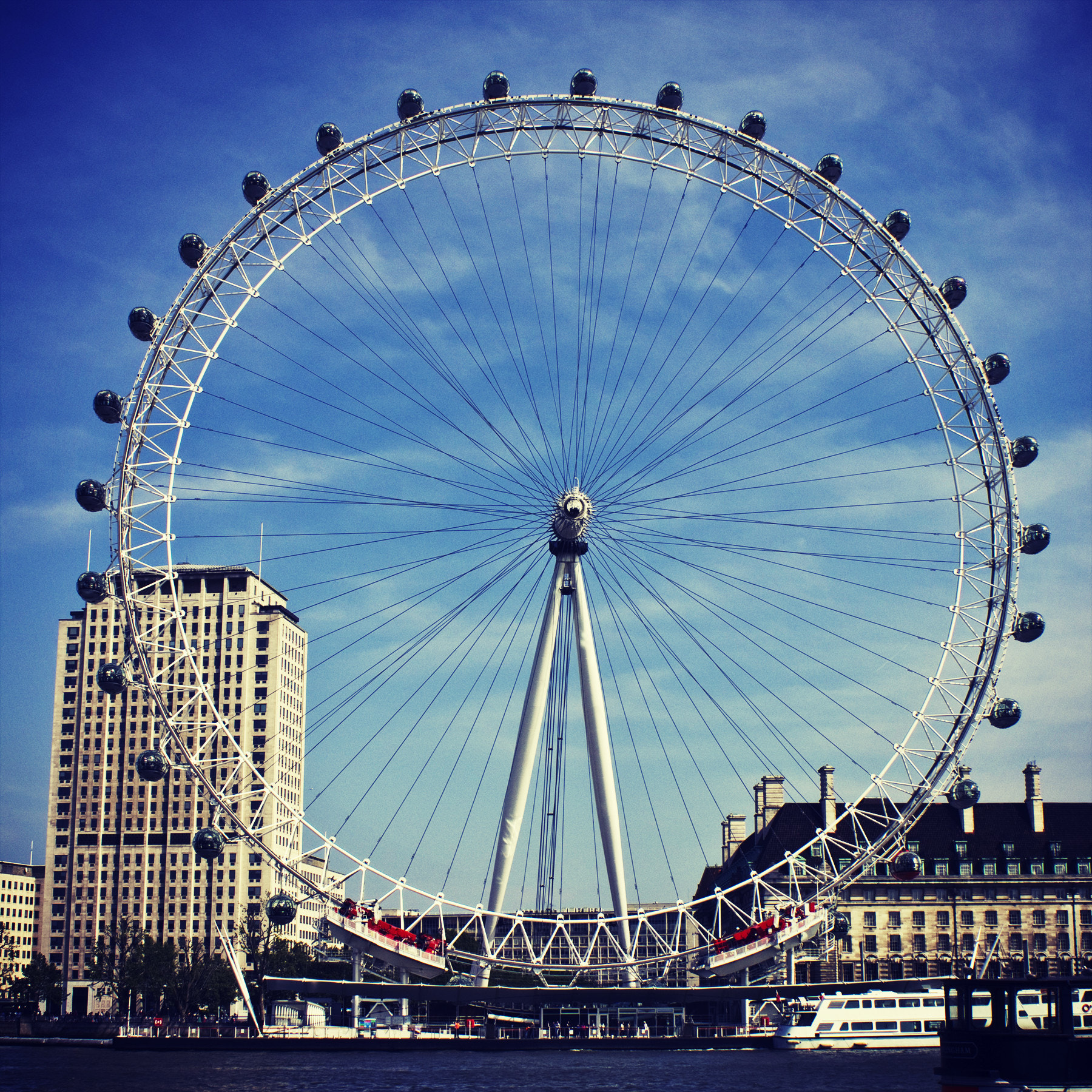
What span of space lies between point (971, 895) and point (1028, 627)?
64.4 metres

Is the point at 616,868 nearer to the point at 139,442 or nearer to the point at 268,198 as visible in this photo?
the point at 139,442

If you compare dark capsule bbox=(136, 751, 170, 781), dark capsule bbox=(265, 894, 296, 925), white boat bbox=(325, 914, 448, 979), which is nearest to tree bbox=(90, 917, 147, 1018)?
white boat bbox=(325, 914, 448, 979)

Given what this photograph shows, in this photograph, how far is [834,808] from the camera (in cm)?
13375

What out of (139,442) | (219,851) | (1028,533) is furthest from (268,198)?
(1028,533)

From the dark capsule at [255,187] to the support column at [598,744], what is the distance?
23.7 metres

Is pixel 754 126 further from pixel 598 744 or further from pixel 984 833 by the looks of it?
pixel 984 833

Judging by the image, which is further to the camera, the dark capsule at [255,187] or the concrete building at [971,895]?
the concrete building at [971,895]

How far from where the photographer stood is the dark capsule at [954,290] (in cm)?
7544

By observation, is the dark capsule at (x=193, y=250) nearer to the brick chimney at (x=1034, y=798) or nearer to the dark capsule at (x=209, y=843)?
the dark capsule at (x=209, y=843)

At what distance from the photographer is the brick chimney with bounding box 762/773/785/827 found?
485ft

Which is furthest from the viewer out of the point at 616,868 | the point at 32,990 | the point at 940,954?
the point at 32,990

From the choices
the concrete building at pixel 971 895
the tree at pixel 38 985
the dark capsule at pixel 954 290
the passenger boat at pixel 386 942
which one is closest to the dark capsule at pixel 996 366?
the dark capsule at pixel 954 290

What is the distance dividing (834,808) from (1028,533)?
6368cm

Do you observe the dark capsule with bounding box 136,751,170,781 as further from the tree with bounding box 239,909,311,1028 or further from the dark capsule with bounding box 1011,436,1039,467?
Result: the tree with bounding box 239,909,311,1028
